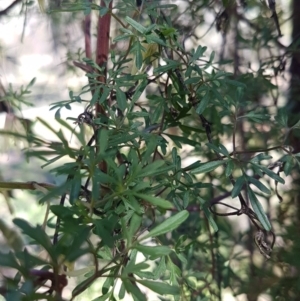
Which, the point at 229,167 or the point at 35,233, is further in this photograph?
the point at 229,167

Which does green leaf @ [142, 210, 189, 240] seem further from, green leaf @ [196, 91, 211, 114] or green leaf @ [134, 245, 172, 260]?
green leaf @ [196, 91, 211, 114]

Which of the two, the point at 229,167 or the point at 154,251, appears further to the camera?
the point at 229,167

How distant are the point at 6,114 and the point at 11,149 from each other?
0.07 m

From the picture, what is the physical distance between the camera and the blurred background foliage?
0.37 m

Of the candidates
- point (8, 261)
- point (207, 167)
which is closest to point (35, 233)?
point (8, 261)

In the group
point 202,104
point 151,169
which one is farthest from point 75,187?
point 202,104

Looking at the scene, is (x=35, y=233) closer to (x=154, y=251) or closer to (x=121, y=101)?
(x=154, y=251)

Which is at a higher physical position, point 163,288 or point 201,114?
point 201,114

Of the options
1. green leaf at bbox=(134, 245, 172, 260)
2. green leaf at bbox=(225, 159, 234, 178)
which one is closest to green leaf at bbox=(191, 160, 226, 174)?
green leaf at bbox=(225, 159, 234, 178)

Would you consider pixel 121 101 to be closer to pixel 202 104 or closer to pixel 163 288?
pixel 202 104

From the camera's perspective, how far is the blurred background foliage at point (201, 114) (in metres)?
0.37

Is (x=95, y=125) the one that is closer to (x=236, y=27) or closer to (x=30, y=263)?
(x=30, y=263)

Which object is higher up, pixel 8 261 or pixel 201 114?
pixel 201 114

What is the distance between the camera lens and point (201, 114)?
375 mm
